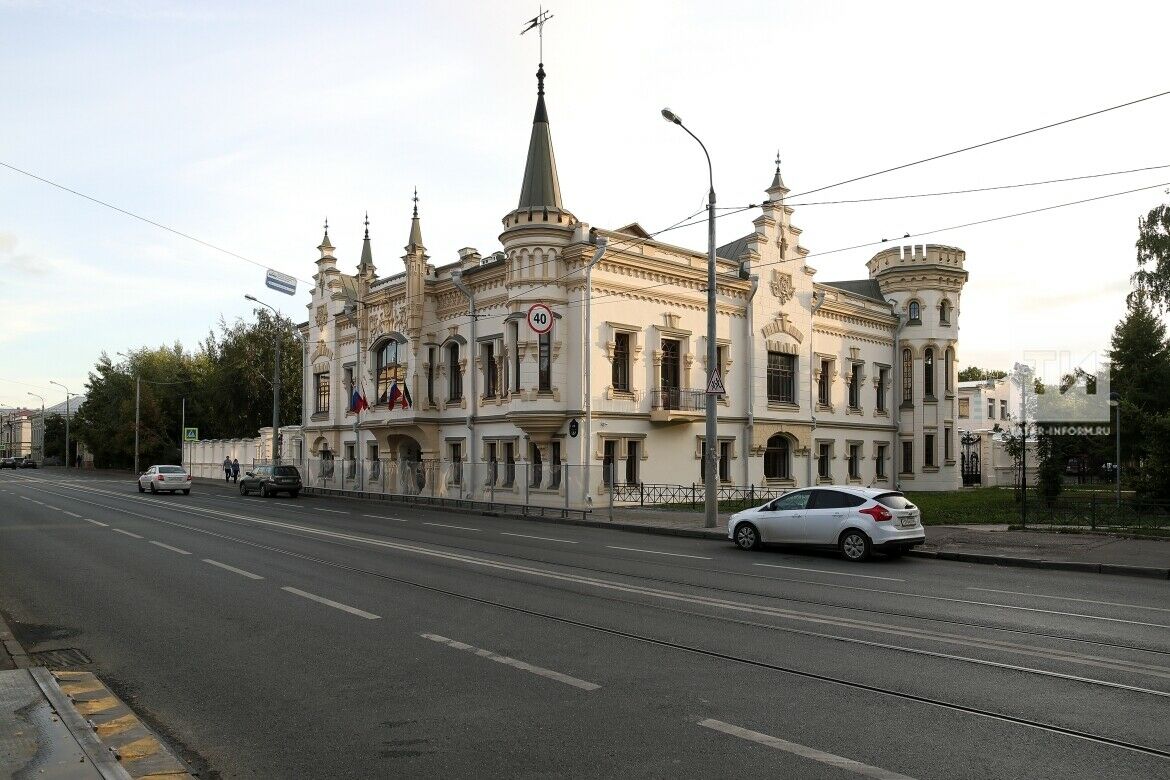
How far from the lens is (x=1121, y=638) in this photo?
9.23 meters

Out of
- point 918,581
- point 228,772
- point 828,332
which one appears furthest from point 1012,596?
point 828,332

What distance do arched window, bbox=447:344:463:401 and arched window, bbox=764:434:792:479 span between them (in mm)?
13950

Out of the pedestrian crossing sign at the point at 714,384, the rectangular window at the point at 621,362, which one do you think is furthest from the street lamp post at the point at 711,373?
the rectangular window at the point at 621,362

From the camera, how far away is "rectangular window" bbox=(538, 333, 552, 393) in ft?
104

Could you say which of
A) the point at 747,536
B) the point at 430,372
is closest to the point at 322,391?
the point at 430,372

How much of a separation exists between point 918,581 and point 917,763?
30.1 feet

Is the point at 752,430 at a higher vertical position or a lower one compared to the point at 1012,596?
higher

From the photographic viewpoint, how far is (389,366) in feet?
132

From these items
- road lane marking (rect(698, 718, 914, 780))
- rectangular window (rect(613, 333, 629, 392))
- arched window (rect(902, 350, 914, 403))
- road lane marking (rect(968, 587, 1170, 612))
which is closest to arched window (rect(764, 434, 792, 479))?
rectangular window (rect(613, 333, 629, 392))

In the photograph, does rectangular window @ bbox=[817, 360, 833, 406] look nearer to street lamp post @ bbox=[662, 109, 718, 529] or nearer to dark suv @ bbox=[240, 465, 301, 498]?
street lamp post @ bbox=[662, 109, 718, 529]

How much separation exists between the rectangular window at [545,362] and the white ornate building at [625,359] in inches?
3.0

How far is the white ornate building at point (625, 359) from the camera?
104ft

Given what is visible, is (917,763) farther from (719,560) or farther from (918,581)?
(719,560)

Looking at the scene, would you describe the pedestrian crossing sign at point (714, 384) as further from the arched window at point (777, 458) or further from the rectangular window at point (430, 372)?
the rectangular window at point (430, 372)
